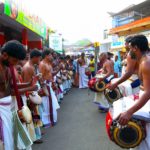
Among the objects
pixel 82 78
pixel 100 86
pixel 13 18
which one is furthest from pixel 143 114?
pixel 82 78

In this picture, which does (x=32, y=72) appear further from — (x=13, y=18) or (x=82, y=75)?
(x=82, y=75)

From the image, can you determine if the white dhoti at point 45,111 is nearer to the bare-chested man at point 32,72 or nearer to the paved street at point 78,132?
the paved street at point 78,132

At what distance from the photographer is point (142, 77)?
3795mm

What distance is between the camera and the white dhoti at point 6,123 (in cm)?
375

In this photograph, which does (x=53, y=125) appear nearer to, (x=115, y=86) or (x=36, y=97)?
(x=36, y=97)

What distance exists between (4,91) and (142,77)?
170 centimetres

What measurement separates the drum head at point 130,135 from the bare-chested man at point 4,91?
1.27 metres

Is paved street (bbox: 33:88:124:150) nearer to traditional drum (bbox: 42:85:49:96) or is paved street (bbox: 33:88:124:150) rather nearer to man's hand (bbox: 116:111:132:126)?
traditional drum (bbox: 42:85:49:96)

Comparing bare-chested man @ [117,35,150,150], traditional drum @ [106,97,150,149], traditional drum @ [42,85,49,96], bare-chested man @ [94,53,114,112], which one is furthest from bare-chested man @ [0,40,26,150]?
bare-chested man @ [94,53,114,112]

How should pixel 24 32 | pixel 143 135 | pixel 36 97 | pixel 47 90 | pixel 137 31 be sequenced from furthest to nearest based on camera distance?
1. pixel 137 31
2. pixel 24 32
3. pixel 47 90
4. pixel 36 97
5. pixel 143 135

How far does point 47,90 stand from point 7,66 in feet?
12.0

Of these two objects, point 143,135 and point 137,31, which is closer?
point 143,135

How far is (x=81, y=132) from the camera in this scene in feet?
23.0

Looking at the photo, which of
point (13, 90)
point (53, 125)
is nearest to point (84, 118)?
point (53, 125)
